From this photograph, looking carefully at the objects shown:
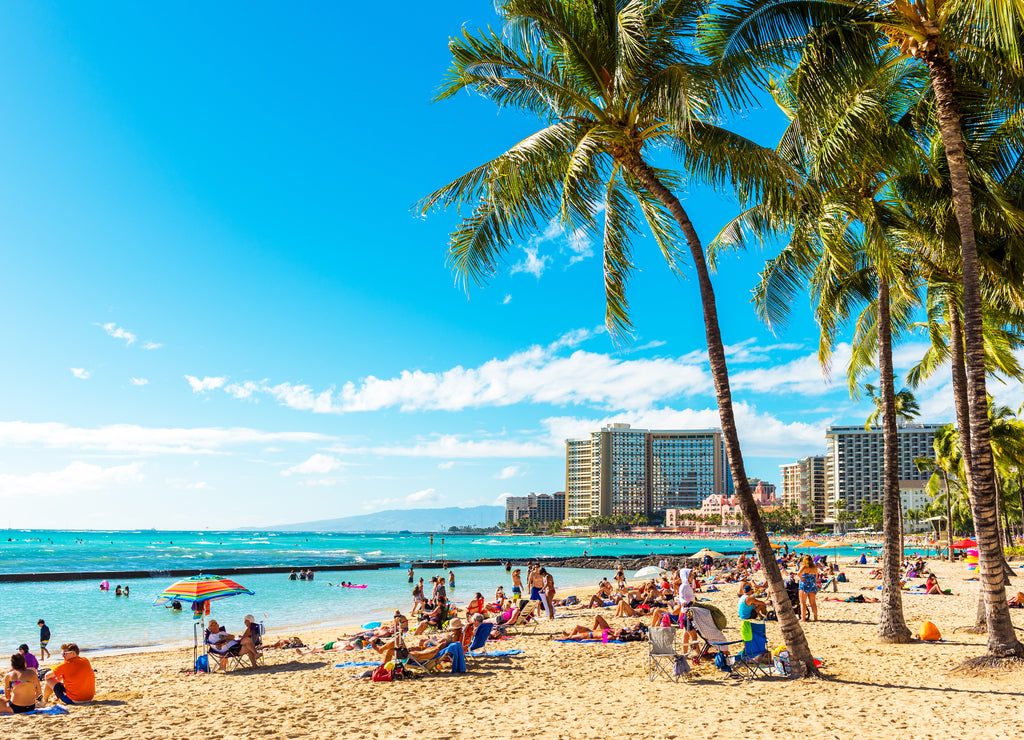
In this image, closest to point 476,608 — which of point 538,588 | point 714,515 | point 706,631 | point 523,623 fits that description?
point 538,588

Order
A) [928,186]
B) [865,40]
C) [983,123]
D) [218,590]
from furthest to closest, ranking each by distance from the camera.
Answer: [218,590] < [928,186] < [983,123] < [865,40]

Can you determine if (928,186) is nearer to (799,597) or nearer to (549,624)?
(799,597)

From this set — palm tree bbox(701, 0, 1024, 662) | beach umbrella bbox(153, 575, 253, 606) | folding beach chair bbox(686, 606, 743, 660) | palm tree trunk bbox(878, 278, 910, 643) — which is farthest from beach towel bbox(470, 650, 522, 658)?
palm tree bbox(701, 0, 1024, 662)

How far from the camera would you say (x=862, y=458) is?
593ft

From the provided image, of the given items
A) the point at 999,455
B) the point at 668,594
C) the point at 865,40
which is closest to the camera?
the point at 865,40

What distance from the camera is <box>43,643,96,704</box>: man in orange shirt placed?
9.57 meters

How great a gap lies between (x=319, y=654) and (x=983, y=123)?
48.0ft

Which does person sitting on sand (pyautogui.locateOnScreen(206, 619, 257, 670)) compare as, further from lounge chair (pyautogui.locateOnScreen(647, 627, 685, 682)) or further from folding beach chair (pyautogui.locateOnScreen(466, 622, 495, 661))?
lounge chair (pyautogui.locateOnScreen(647, 627, 685, 682))

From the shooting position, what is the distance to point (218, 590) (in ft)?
43.6

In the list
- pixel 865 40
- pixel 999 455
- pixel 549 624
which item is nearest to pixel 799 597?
pixel 549 624

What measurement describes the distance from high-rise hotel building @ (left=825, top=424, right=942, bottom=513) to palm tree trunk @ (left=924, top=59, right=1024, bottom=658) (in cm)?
18578

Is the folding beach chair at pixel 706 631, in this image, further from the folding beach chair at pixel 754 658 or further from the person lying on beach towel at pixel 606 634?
the person lying on beach towel at pixel 606 634

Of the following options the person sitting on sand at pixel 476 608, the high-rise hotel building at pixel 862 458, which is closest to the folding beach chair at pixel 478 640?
the person sitting on sand at pixel 476 608

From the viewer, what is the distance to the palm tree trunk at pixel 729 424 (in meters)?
9.09
